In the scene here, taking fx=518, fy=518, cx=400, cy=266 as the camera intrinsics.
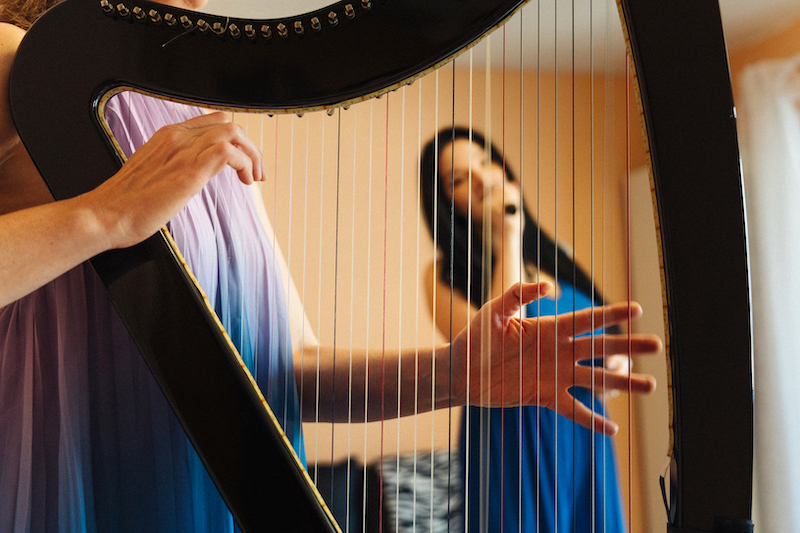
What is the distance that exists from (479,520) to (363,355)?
232 millimetres

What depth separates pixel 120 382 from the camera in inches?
23.8

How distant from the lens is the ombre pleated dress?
59 centimetres

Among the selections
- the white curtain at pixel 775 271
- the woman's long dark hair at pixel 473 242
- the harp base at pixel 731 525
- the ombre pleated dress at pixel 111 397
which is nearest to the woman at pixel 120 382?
the ombre pleated dress at pixel 111 397

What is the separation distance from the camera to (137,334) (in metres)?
0.49

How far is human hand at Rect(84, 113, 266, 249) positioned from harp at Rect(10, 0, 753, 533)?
0.08ft

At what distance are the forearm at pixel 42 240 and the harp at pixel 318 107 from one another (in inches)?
1.1

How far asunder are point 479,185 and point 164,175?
313mm

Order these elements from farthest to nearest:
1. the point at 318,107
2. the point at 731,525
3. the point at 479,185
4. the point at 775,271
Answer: the point at 775,271
the point at 479,185
the point at 318,107
the point at 731,525

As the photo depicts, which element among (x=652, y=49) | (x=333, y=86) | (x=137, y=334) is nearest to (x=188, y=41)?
(x=333, y=86)

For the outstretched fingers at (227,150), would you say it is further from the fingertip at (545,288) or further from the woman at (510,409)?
the fingertip at (545,288)

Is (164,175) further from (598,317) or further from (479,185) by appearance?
(598,317)

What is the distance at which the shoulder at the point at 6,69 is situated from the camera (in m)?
0.50

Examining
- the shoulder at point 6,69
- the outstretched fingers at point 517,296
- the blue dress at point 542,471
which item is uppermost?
the shoulder at point 6,69

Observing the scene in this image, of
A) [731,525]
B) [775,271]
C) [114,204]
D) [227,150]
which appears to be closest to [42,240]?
[114,204]
